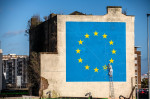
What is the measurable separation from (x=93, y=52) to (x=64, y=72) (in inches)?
174

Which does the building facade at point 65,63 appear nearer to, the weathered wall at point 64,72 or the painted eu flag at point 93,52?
the weathered wall at point 64,72

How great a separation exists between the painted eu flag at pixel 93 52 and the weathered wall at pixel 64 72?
0.50 metres

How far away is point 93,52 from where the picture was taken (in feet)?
149

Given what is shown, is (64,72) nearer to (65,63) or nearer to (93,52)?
(65,63)

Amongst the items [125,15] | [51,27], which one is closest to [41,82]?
[51,27]

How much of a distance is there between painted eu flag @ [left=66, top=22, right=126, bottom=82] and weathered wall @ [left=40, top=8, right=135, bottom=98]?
500mm

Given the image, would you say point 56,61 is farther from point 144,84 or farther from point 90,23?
point 144,84

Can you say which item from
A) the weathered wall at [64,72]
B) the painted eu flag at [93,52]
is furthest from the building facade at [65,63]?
the painted eu flag at [93,52]

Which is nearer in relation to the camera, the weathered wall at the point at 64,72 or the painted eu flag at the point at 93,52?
the weathered wall at the point at 64,72

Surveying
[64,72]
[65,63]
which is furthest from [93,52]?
[64,72]

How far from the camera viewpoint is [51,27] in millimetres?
47469

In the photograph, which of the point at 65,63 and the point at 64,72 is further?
the point at 65,63

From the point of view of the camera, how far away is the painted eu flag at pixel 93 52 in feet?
148

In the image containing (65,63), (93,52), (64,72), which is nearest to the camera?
(64,72)
